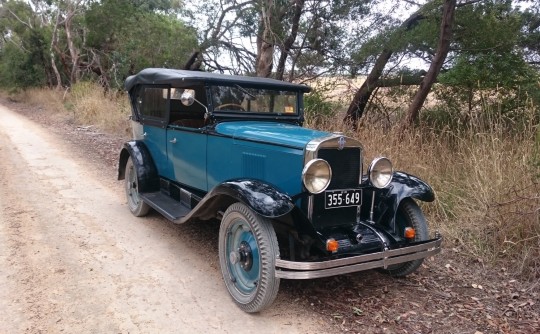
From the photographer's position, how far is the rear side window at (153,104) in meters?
5.01

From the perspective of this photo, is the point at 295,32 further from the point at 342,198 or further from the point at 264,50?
the point at 342,198

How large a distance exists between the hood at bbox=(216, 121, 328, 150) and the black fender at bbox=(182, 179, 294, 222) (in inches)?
16.0

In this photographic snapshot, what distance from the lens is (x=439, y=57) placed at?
7.14 metres

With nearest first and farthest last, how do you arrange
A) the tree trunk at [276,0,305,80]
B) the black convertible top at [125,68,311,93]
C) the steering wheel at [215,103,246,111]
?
the black convertible top at [125,68,311,93]
the steering wheel at [215,103,246,111]
the tree trunk at [276,0,305,80]

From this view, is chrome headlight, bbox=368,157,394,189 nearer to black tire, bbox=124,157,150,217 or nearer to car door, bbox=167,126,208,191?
car door, bbox=167,126,208,191

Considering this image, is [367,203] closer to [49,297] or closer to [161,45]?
[49,297]

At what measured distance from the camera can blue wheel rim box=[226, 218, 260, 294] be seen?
3.31m

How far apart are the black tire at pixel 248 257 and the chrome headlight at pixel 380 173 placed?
105cm

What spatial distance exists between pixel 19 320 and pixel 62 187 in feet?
12.6

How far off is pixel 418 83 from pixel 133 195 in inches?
258

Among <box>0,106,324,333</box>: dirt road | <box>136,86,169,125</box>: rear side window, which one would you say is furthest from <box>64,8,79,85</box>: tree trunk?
<box>136,86,169,125</box>: rear side window

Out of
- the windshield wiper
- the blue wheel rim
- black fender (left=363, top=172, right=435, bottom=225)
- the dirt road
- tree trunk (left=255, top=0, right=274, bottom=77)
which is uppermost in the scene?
tree trunk (left=255, top=0, right=274, bottom=77)

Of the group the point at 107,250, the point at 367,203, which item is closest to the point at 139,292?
the point at 107,250

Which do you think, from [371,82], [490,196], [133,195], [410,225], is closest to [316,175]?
[410,225]
